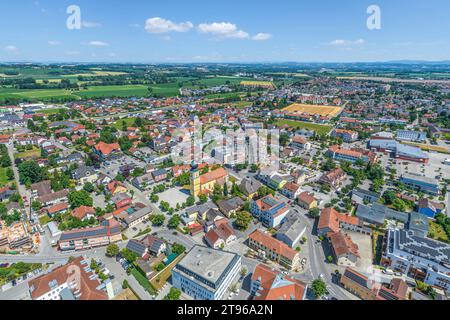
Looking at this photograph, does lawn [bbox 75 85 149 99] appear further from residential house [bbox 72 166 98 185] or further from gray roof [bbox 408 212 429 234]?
gray roof [bbox 408 212 429 234]

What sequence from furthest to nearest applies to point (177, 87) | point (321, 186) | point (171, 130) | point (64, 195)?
point (177, 87)
point (171, 130)
point (321, 186)
point (64, 195)

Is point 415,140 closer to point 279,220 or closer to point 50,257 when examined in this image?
point 279,220

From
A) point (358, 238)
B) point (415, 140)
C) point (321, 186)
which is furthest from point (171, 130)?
point (415, 140)

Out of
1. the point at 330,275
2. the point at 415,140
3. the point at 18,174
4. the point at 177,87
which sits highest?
the point at 177,87

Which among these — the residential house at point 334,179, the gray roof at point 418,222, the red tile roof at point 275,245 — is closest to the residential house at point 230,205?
the red tile roof at point 275,245

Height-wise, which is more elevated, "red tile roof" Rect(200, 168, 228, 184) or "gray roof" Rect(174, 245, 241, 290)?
"red tile roof" Rect(200, 168, 228, 184)

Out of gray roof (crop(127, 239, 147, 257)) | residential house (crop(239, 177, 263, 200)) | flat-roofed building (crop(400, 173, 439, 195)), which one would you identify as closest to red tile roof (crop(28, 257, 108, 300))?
gray roof (crop(127, 239, 147, 257))
